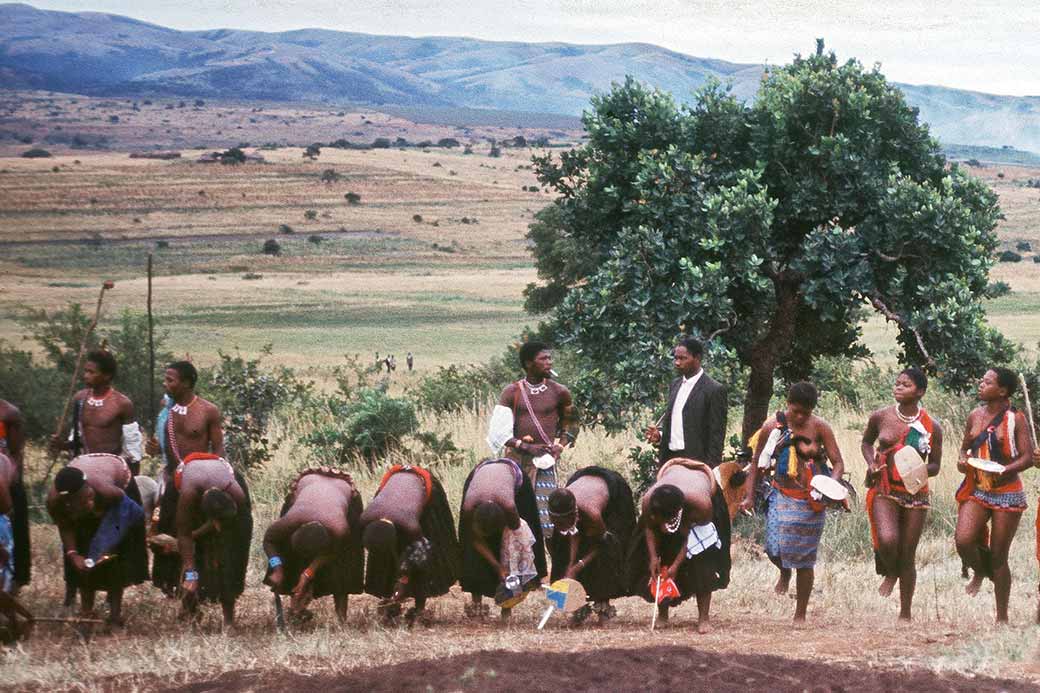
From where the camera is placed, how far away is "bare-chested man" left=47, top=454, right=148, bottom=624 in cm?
899

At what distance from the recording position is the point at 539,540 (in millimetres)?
9680

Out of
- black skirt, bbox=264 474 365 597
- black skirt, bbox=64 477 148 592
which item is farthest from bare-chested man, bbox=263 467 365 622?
black skirt, bbox=64 477 148 592

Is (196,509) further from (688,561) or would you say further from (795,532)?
(795,532)

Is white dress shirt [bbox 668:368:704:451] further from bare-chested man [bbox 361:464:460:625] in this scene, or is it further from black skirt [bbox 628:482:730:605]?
bare-chested man [bbox 361:464:460:625]

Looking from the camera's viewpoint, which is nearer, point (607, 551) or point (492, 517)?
point (492, 517)

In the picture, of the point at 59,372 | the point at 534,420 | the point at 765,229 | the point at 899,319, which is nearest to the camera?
the point at 534,420

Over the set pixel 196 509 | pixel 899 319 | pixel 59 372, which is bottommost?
pixel 59 372

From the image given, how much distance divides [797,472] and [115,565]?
4737 millimetres

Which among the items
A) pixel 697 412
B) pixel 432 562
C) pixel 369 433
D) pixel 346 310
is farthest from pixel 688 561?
pixel 346 310

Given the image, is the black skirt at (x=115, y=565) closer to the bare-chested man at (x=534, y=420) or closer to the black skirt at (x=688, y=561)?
the bare-chested man at (x=534, y=420)

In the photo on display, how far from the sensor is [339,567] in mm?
9180

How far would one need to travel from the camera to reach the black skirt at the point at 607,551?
9.47 m

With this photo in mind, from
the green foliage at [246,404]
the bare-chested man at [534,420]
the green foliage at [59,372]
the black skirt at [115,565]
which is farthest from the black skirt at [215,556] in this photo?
the green foliage at [59,372]

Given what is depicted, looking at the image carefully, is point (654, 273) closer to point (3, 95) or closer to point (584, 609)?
point (584, 609)
